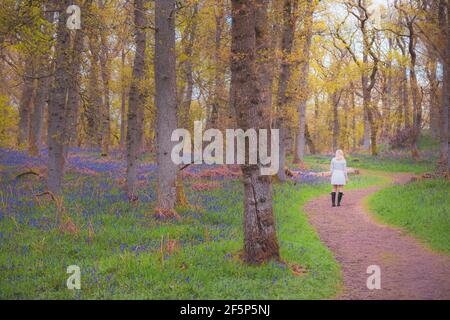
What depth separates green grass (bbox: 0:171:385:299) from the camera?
630 cm

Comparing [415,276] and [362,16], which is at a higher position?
[362,16]

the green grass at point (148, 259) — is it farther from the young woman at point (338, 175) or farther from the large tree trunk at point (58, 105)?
the young woman at point (338, 175)

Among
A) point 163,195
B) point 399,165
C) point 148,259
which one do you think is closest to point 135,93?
point 163,195

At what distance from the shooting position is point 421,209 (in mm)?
12398

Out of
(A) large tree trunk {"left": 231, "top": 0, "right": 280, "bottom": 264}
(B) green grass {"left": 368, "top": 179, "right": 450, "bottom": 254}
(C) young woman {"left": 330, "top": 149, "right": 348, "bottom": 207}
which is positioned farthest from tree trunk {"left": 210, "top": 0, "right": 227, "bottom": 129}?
(A) large tree trunk {"left": 231, "top": 0, "right": 280, "bottom": 264}

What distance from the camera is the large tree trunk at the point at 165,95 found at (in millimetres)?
10844

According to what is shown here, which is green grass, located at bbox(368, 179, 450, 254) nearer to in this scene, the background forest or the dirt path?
the background forest

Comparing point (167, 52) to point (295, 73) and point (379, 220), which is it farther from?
point (295, 73)

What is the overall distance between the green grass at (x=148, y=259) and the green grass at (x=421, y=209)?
2711 millimetres

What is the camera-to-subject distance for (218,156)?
2514 cm

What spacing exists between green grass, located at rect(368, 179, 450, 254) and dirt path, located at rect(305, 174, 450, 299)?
0.38m
